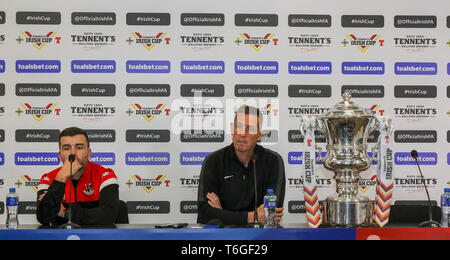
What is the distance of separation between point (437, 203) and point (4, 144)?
11.9ft

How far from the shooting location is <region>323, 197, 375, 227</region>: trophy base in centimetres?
224

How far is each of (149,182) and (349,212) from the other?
2571mm

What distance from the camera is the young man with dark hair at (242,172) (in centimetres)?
378

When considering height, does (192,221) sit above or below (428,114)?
below

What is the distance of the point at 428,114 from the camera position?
15.0ft

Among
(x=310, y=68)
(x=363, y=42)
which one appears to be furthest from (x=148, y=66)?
(x=363, y=42)

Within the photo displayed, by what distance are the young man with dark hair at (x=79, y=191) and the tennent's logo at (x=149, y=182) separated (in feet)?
2.49

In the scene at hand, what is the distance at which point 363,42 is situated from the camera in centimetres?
459

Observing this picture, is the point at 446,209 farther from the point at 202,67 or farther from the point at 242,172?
the point at 202,67

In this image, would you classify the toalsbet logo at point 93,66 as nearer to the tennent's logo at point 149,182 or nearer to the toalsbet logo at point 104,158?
the toalsbet logo at point 104,158

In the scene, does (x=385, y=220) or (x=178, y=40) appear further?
(x=178, y=40)

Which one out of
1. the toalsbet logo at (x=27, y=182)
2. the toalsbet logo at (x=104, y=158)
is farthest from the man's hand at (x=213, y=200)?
the toalsbet logo at (x=27, y=182)
